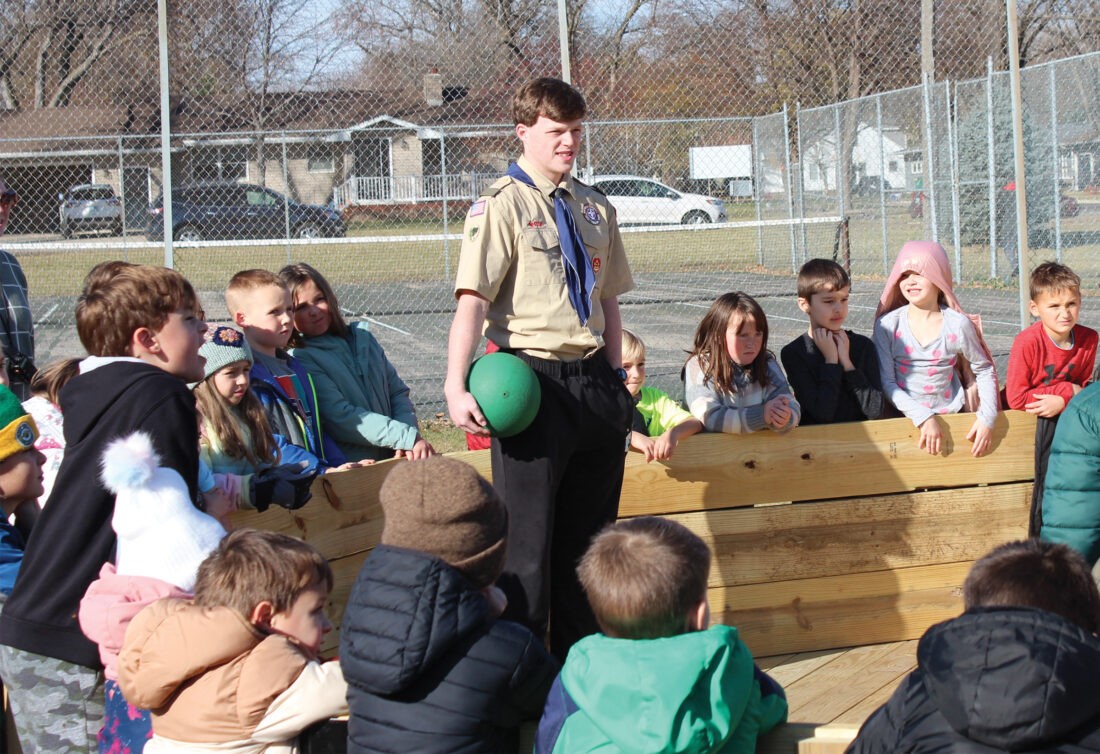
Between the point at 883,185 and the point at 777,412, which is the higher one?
the point at 883,185

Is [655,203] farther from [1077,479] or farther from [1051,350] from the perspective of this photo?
[1077,479]

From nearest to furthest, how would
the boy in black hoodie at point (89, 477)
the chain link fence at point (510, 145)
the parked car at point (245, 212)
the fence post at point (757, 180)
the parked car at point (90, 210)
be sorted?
the boy in black hoodie at point (89, 477) → the chain link fence at point (510, 145) → the fence post at point (757, 180) → the parked car at point (245, 212) → the parked car at point (90, 210)

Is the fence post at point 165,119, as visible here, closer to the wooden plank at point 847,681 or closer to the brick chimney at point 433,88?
the brick chimney at point 433,88

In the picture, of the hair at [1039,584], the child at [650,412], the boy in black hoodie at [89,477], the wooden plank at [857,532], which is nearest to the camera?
the hair at [1039,584]

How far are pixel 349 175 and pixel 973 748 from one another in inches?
583

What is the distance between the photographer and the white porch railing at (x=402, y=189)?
14.3 m

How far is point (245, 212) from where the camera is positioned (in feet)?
49.6

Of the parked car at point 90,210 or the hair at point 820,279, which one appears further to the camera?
the parked car at point 90,210

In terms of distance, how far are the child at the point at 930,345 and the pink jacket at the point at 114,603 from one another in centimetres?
338

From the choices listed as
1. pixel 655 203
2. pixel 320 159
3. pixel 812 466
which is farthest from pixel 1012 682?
pixel 320 159

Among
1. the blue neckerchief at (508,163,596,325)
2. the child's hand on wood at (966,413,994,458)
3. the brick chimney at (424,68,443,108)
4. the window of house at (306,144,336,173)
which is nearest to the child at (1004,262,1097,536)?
the child's hand on wood at (966,413,994,458)

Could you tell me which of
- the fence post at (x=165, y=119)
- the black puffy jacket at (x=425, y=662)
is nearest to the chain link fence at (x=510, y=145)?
the fence post at (x=165, y=119)

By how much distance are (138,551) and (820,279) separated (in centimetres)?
326

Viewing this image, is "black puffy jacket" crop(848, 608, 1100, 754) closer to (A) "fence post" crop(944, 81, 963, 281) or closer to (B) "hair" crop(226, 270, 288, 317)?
(B) "hair" crop(226, 270, 288, 317)
